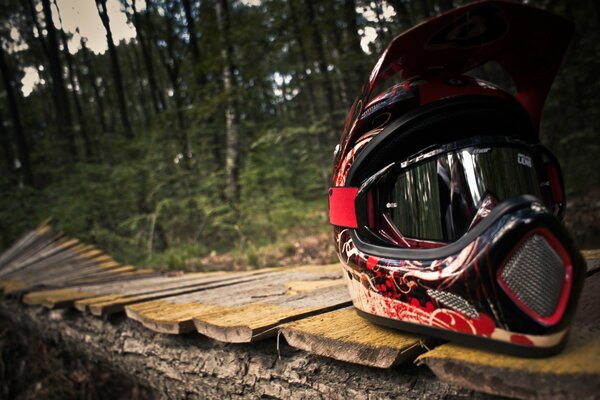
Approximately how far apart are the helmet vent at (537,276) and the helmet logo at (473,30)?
0.64m

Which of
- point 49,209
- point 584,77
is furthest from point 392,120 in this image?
point 49,209

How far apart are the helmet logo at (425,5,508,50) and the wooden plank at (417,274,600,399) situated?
85 centimetres

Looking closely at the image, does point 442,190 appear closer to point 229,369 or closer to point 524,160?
point 524,160

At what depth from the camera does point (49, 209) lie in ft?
27.6

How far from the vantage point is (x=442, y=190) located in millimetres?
1100

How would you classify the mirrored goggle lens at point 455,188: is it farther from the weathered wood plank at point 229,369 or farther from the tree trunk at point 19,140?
the tree trunk at point 19,140

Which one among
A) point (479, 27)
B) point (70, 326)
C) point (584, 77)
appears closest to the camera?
point (479, 27)

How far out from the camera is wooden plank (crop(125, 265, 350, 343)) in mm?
1454

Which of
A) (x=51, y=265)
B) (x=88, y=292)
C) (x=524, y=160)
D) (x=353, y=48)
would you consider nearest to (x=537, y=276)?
(x=524, y=160)

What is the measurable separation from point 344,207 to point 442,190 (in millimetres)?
315

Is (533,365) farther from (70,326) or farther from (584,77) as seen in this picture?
(584,77)

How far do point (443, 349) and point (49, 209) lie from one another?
373 inches

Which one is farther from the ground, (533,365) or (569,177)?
(533,365)

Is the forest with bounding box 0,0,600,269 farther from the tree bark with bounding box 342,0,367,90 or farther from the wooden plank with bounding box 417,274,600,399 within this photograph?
the wooden plank with bounding box 417,274,600,399
